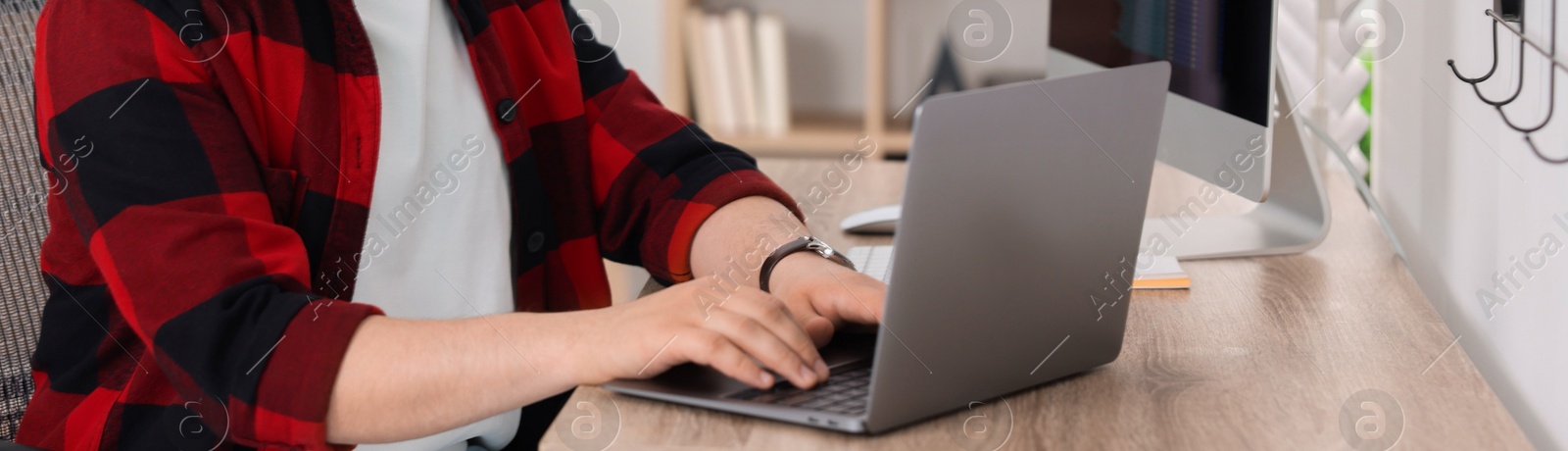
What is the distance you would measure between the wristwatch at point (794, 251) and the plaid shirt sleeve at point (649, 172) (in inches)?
4.7

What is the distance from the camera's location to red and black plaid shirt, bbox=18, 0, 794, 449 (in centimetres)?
63

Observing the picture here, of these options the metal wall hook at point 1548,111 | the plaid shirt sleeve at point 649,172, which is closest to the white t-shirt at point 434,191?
the plaid shirt sleeve at point 649,172

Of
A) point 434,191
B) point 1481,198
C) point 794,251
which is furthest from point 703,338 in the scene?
point 1481,198

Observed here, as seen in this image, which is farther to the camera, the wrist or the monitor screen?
the monitor screen

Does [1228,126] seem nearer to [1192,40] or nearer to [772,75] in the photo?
A: [1192,40]

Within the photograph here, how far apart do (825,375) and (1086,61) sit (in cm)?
75

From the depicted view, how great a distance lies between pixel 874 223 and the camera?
116 cm

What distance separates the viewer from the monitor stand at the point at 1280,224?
3.35 feet

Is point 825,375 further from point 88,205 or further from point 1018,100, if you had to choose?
point 88,205

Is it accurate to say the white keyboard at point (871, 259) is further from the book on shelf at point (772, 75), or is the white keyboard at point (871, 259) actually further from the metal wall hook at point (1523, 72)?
the book on shelf at point (772, 75)

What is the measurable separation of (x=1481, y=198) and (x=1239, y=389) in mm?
341

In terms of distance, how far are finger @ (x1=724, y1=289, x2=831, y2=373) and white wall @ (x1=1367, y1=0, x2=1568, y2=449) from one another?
0.41 metres

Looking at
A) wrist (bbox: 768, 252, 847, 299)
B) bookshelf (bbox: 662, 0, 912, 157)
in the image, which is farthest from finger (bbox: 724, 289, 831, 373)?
bookshelf (bbox: 662, 0, 912, 157)

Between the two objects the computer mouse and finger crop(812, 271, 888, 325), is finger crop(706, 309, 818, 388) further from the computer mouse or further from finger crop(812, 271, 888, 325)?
the computer mouse
